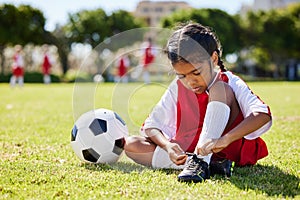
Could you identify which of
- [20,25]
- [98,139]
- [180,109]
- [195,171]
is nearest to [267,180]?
[195,171]

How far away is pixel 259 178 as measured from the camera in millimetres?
2676

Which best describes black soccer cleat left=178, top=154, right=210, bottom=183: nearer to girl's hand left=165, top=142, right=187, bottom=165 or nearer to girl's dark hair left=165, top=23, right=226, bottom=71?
girl's hand left=165, top=142, right=187, bottom=165

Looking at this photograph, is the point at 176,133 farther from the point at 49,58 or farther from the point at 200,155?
the point at 49,58

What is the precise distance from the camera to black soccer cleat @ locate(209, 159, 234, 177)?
2.71 meters

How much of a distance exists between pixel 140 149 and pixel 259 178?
2.76 feet

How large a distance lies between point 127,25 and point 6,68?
32.0 feet

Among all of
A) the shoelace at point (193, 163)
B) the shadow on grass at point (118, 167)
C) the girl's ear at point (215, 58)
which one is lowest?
the shadow on grass at point (118, 167)

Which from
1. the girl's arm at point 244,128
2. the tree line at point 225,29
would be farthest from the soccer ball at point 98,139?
the tree line at point 225,29

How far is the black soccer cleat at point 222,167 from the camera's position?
2.71 m

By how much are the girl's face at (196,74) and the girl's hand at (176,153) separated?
378mm

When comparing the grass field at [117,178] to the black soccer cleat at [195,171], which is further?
the black soccer cleat at [195,171]

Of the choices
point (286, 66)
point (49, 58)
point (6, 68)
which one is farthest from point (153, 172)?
point (286, 66)

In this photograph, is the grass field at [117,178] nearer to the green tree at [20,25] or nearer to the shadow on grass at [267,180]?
the shadow on grass at [267,180]

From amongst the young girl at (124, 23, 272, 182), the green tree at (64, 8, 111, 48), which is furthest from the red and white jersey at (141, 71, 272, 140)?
the green tree at (64, 8, 111, 48)
